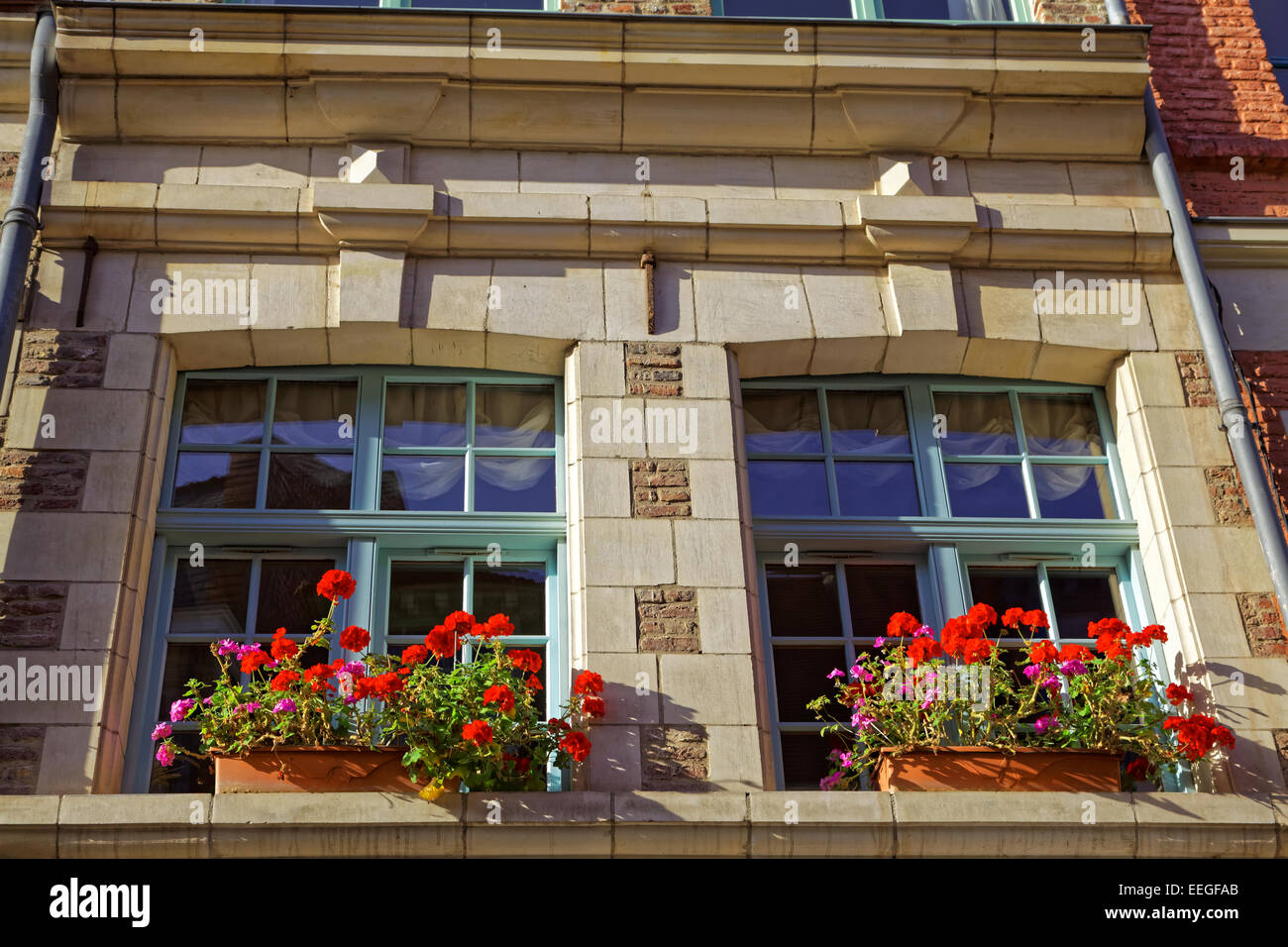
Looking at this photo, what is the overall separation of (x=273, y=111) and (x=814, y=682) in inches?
151

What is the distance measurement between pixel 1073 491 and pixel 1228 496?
2.30 ft

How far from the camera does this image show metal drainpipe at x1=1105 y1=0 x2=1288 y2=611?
6366 mm

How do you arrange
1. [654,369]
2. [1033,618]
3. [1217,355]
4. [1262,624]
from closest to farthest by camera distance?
[1033,618], [1262,624], [654,369], [1217,355]

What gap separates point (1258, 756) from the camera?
19.6 feet

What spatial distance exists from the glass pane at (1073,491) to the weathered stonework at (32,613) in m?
4.40

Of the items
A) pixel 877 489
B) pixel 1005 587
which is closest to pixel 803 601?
pixel 877 489

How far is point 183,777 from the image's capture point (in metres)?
5.90

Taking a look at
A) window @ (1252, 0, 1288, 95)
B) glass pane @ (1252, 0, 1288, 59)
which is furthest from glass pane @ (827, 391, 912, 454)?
glass pane @ (1252, 0, 1288, 59)

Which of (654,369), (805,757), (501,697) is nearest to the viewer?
(501,697)

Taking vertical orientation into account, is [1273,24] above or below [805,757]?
above

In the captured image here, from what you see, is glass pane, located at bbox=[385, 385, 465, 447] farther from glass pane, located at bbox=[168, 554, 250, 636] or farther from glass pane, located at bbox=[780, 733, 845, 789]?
glass pane, located at bbox=[780, 733, 845, 789]

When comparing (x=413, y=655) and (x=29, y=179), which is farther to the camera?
(x=29, y=179)

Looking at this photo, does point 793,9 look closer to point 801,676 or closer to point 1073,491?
point 1073,491
